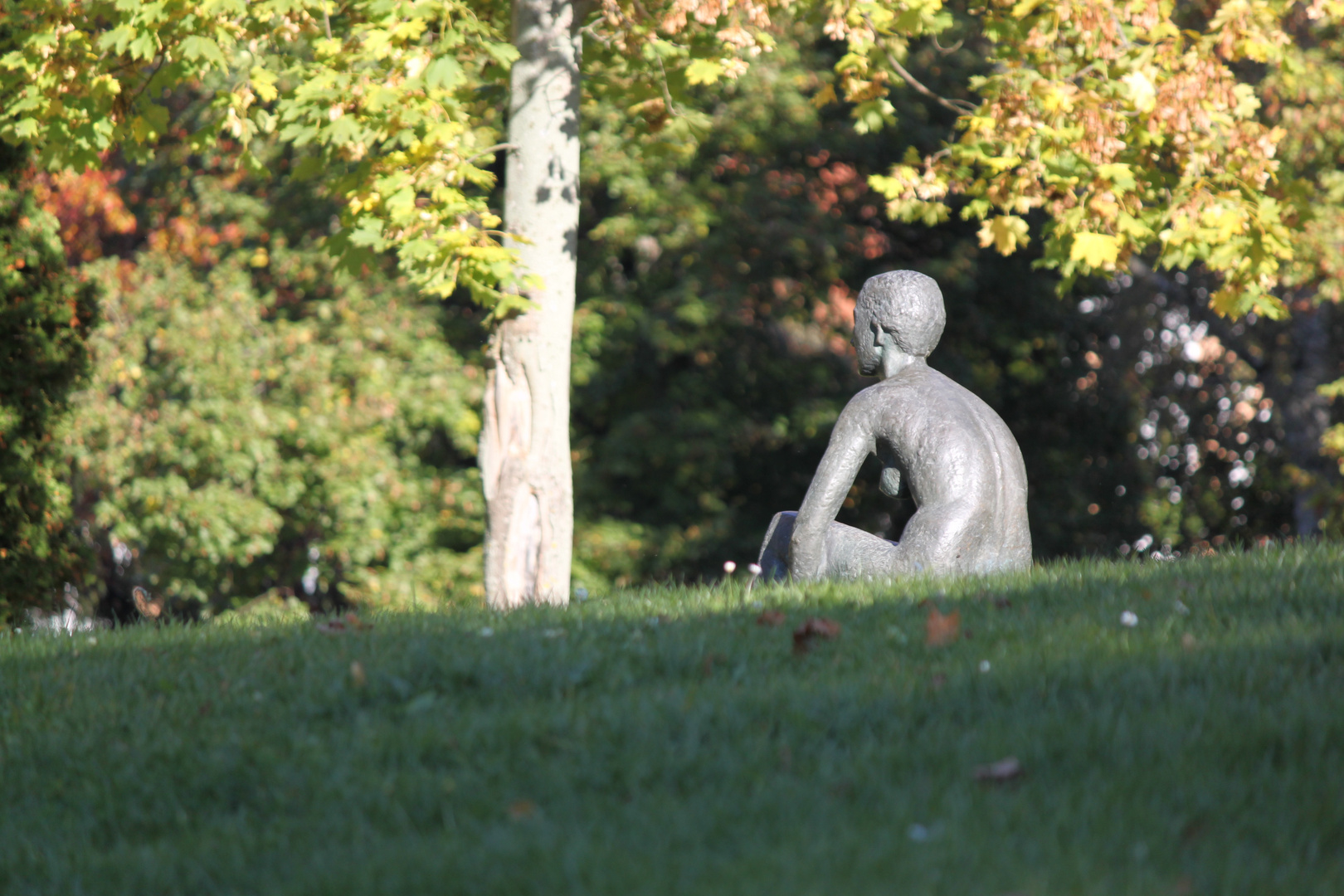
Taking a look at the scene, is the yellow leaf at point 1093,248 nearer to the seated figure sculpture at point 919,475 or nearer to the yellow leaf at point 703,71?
the seated figure sculpture at point 919,475

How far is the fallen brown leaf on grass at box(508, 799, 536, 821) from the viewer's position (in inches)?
132

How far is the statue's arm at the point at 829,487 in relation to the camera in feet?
19.6

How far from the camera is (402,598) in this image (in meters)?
14.6

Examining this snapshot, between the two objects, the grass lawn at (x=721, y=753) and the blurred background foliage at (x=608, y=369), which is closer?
the grass lawn at (x=721, y=753)

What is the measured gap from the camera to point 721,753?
11.9ft

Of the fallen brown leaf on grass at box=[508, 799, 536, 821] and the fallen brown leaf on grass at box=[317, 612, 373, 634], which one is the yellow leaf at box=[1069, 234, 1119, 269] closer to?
the fallen brown leaf on grass at box=[317, 612, 373, 634]

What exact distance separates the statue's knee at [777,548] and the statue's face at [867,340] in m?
0.85

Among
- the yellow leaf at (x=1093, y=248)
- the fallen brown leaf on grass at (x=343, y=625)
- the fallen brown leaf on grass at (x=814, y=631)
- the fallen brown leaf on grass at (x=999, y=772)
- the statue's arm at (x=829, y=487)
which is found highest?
the yellow leaf at (x=1093, y=248)

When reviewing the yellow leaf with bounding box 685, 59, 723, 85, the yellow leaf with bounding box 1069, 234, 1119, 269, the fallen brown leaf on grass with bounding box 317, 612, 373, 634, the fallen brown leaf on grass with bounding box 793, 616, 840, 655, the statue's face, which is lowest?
the fallen brown leaf on grass with bounding box 317, 612, 373, 634

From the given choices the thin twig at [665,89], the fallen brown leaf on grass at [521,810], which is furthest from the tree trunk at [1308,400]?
the fallen brown leaf on grass at [521,810]

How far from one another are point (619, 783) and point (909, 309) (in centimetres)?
350

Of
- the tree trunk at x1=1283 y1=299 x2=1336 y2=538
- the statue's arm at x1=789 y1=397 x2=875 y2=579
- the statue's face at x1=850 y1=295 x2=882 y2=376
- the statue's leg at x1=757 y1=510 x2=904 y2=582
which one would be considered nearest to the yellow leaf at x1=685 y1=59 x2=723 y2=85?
the statue's face at x1=850 y1=295 x2=882 y2=376

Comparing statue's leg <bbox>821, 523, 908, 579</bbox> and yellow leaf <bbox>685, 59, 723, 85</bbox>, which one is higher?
yellow leaf <bbox>685, 59, 723, 85</bbox>

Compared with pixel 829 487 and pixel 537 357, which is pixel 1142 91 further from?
pixel 537 357
